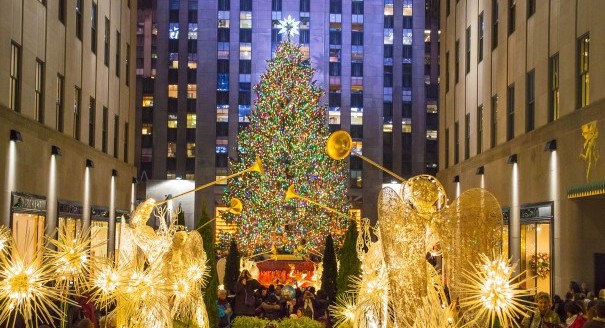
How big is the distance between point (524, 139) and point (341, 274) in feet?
26.5

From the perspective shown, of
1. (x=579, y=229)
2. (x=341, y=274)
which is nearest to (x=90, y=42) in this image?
(x=341, y=274)

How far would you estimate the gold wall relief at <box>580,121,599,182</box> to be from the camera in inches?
820

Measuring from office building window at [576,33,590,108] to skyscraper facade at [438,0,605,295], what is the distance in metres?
0.02

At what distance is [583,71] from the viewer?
22.3 m

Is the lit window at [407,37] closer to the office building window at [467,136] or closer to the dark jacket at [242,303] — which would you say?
the office building window at [467,136]

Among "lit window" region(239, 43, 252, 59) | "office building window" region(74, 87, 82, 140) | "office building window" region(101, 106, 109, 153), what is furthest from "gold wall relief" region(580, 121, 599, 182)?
"lit window" region(239, 43, 252, 59)

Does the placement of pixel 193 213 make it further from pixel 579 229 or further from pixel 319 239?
pixel 579 229

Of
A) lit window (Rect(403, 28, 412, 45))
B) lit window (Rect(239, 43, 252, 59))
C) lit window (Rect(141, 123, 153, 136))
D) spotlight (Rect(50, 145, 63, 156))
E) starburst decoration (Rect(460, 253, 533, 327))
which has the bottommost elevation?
starburst decoration (Rect(460, 253, 533, 327))

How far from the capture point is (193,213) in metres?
72.2

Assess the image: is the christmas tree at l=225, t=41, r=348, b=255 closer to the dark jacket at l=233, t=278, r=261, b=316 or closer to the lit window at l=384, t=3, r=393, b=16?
the dark jacket at l=233, t=278, r=261, b=316

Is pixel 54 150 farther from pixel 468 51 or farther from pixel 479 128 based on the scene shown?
pixel 468 51

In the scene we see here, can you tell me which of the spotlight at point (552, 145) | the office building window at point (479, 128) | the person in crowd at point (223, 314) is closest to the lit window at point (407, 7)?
the office building window at point (479, 128)

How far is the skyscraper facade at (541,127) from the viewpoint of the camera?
2192 centimetres

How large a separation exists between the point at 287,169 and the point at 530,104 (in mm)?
22597
